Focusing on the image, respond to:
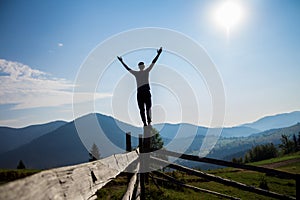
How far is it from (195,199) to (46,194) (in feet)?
37.4

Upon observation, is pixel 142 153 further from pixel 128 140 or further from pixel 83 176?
pixel 83 176

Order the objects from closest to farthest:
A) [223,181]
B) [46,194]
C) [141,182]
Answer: [46,194] → [223,181] → [141,182]

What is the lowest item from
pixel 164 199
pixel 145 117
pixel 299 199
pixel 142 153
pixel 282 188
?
pixel 282 188

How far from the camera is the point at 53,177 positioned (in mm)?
1128

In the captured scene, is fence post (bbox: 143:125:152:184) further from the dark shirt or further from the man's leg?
the dark shirt

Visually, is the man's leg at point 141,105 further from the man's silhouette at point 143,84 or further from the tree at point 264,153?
the tree at point 264,153

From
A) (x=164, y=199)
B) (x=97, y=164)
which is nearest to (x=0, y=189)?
(x=97, y=164)

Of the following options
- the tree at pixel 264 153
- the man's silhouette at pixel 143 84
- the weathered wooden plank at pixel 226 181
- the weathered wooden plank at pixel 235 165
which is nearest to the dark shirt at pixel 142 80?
the man's silhouette at pixel 143 84

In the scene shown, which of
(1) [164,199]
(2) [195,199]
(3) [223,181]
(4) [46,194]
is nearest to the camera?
(4) [46,194]

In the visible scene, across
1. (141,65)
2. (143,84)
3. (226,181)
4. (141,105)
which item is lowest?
(226,181)

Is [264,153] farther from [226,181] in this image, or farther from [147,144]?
[147,144]

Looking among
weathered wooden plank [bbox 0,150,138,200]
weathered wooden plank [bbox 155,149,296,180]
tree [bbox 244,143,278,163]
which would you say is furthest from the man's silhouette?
tree [bbox 244,143,278,163]

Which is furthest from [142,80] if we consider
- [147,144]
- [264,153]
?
[264,153]

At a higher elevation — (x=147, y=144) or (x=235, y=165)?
(x=147, y=144)
